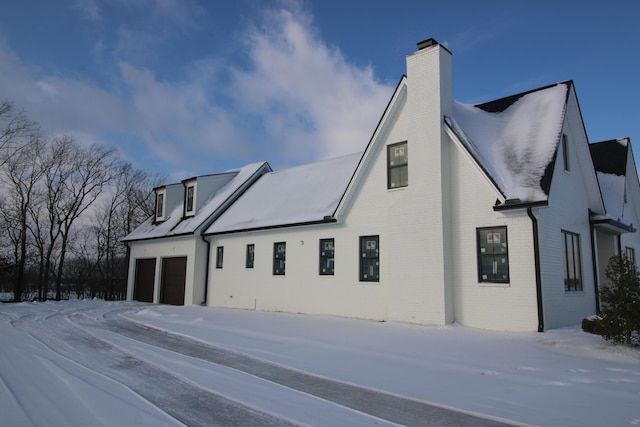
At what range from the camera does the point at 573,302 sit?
40.4ft

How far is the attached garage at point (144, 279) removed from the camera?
914 inches

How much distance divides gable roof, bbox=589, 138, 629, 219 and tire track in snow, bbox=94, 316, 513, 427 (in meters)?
13.8

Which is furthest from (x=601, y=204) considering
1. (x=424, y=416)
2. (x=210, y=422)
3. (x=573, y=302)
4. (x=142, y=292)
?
(x=142, y=292)

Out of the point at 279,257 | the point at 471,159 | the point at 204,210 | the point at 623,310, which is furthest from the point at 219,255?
the point at 623,310

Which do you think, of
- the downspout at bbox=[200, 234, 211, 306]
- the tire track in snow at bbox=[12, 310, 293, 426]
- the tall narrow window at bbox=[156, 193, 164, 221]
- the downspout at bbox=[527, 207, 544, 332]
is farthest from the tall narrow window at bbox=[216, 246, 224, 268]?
the downspout at bbox=[527, 207, 544, 332]

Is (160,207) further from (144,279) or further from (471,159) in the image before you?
(471,159)

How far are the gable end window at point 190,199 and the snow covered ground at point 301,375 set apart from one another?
11.9m

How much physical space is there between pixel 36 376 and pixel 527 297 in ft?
33.8

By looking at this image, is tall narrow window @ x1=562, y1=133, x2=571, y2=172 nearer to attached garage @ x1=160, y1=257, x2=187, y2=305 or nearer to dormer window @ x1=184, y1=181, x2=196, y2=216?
attached garage @ x1=160, y1=257, x2=187, y2=305

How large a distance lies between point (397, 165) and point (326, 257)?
4.19 meters

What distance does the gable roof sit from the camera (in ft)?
54.0

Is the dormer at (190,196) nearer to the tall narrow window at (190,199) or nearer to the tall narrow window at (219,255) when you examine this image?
the tall narrow window at (190,199)

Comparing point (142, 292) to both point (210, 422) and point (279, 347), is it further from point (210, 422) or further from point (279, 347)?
point (210, 422)

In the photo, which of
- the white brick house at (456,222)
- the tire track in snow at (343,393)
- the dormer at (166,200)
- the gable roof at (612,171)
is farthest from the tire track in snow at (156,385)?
the gable roof at (612,171)
